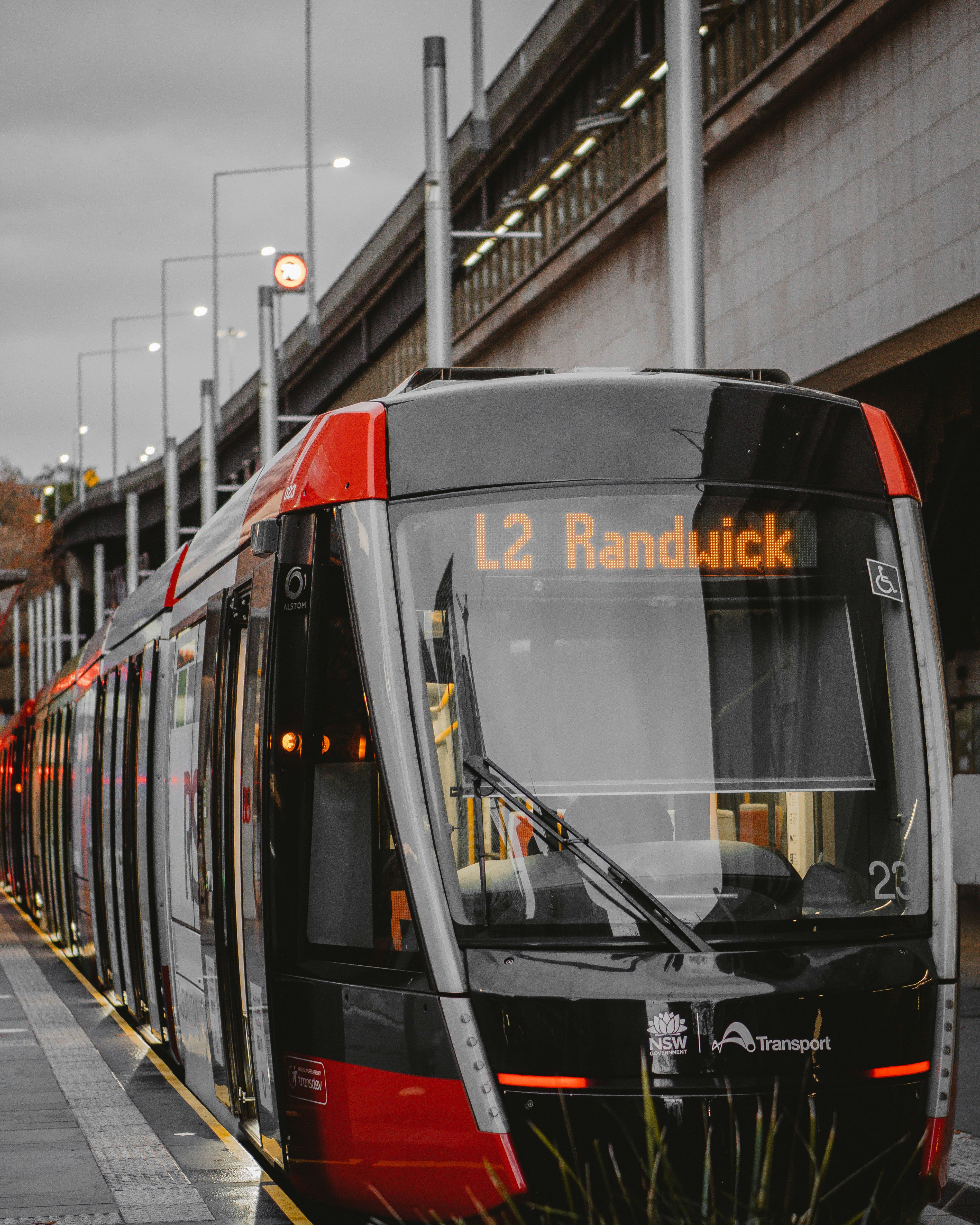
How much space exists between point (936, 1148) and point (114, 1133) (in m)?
4.60

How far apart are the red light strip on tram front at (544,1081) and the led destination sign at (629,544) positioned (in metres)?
1.57

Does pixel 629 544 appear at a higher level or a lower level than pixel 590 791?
higher

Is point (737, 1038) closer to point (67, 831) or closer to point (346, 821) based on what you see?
point (346, 821)

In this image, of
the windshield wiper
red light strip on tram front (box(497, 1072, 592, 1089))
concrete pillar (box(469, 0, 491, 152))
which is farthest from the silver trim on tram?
concrete pillar (box(469, 0, 491, 152))

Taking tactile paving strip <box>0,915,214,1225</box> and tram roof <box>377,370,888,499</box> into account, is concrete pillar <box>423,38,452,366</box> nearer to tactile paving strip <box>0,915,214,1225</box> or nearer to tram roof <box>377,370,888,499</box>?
tactile paving strip <box>0,915,214,1225</box>

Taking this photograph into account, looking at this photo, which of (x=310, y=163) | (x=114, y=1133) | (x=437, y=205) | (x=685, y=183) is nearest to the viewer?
(x=114, y=1133)

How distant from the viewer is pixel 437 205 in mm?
17906

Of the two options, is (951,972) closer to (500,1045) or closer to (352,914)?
(500,1045)

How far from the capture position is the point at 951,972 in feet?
19.5

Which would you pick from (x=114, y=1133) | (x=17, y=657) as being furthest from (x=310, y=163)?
(x=17, y=657)

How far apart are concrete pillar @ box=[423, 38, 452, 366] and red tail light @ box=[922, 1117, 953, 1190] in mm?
12270

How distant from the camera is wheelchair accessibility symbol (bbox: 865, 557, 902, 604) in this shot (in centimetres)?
616

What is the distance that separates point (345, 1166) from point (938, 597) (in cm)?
1950

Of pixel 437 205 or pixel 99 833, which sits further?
pixel 437 205
